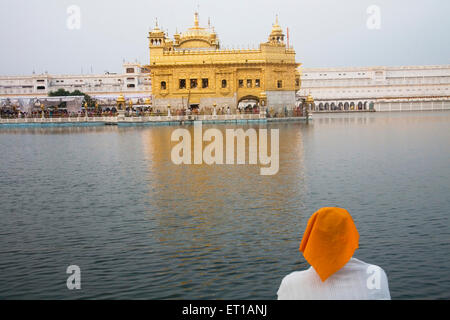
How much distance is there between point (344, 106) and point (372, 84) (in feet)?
29.4

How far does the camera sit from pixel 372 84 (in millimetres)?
145125

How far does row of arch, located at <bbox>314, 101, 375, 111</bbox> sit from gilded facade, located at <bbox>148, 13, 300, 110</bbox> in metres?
78.9

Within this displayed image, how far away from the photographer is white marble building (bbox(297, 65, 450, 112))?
14462 centimetres

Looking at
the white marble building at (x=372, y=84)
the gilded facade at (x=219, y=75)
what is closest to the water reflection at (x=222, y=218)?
the gilded facade at (x=219, y=75)

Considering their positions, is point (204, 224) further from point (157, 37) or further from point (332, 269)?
point (157, 37)

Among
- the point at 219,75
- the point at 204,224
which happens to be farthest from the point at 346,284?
the point at 219,75

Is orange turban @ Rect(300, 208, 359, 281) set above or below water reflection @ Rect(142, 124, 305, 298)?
above

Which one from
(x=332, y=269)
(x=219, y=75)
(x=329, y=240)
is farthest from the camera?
(x=219, y=75)

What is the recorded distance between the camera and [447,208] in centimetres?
1485

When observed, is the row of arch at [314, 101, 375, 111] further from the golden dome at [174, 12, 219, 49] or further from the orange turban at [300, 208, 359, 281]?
the orange turban at [300, 208, 359, 281]

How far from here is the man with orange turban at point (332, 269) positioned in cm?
421

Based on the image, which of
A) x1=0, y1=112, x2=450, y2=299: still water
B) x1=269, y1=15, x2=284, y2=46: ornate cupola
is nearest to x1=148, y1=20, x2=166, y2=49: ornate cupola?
x1=269, y1=15, x2=284, y2=46: ornate cupola

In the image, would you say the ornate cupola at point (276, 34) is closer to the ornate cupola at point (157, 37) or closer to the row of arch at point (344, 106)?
the ornate cupola at point (157, 37)

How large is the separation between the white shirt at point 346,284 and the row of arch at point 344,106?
5669 inches
